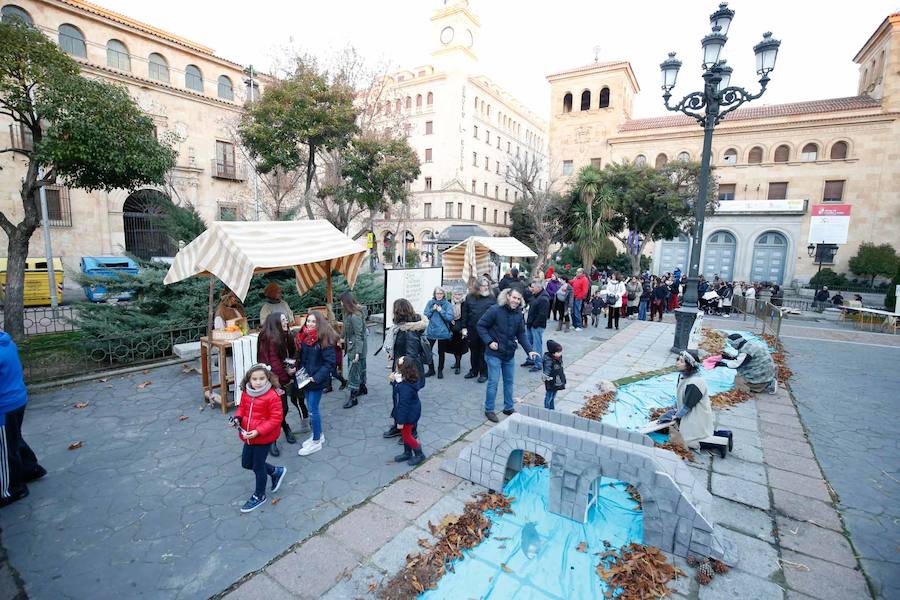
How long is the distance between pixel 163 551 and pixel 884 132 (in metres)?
44.2

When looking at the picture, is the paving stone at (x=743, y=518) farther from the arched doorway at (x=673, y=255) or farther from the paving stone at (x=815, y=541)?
the arched doorway at (x=673, y=255)

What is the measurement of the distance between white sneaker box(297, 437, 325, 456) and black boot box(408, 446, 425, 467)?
114cm

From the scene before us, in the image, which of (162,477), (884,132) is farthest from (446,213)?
(162,477)

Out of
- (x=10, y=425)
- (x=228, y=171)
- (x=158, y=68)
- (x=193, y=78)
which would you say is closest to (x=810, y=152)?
(x=228, y=171)

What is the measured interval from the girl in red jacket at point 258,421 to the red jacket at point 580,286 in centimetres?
1001

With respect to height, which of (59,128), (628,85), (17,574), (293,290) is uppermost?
(628,85)

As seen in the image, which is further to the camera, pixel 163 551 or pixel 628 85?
pixel 628 85

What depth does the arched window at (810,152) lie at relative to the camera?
103 feet

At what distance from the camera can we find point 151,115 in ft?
79.6

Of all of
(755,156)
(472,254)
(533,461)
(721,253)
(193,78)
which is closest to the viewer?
(533,461)

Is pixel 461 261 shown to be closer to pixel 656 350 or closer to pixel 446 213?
pixel 656 350

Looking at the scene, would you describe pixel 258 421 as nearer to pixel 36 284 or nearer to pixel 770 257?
pixel 36 284

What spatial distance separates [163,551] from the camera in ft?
11.2

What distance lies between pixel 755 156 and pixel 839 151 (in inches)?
200
